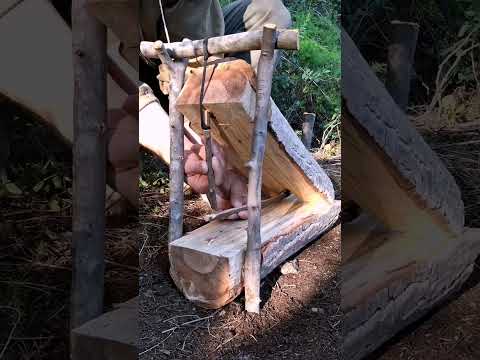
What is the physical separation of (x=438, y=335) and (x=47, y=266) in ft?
2.50

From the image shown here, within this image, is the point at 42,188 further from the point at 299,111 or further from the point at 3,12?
the point at 299,111

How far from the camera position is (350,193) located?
815 millimetres

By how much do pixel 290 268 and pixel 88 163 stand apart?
1.43 ft

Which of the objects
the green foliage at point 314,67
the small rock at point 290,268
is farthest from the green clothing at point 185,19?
the small rock at point 290,268

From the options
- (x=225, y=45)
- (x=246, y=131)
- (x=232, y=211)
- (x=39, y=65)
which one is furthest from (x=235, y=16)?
(x=39, y=65)

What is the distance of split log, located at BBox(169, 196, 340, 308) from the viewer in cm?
78

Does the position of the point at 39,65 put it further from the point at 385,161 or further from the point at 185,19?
the point at 385,161

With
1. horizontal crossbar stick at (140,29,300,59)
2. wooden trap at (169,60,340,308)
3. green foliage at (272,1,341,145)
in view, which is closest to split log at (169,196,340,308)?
wooden trap at (169,60,340,308)

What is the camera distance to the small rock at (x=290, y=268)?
2.70ft

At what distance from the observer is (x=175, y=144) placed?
2.68 ft

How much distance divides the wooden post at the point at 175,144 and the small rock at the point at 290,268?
17 cm

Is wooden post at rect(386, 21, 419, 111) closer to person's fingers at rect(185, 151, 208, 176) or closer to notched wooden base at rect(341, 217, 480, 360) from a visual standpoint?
notched wooden base at rect(341, 217, 480, 360)

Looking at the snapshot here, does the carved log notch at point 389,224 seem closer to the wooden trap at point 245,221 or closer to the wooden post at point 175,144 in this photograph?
the wooden trap at point 245,221

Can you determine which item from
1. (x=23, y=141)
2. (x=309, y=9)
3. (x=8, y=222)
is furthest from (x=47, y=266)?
(x=309, y=9)
